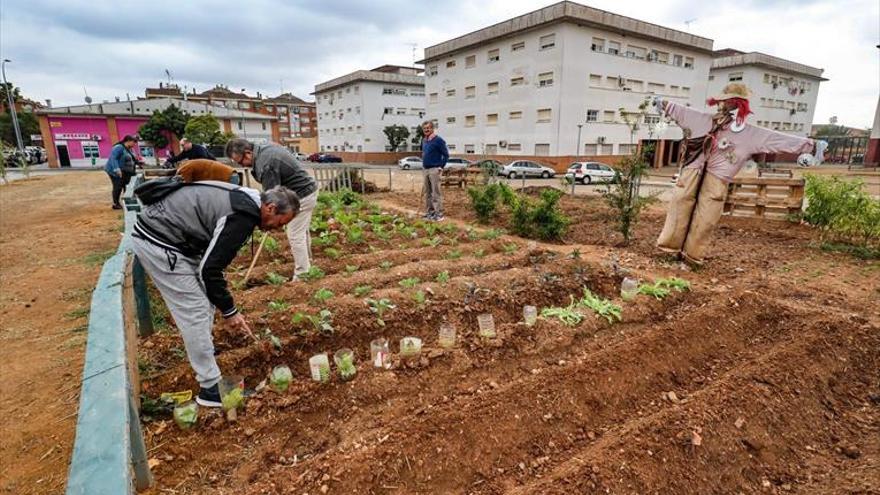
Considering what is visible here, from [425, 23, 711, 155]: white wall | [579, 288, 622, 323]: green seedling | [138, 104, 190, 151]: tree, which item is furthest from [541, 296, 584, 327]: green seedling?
[138, 104, 190, 151]: tree

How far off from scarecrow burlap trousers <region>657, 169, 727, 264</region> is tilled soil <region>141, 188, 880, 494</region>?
852mm

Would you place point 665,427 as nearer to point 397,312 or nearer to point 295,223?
point 397,312

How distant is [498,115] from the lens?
32625mm

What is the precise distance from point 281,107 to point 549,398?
88.5 metres

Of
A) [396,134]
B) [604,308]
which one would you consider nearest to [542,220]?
[604,308]

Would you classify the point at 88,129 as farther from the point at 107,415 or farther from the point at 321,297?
the point at 107,415

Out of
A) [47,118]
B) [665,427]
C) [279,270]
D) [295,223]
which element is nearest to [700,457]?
[665,427]

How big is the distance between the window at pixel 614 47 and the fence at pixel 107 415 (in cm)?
3310

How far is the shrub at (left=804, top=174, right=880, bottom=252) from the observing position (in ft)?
20.5

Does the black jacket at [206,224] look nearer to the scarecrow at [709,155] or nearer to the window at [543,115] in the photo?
the scarecrow at [709,155]

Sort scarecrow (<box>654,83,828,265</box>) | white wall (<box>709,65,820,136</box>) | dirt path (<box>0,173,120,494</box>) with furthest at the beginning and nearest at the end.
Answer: white wall (<box>709,65,820,136</box>), scarecrow (<box>654,83,828,265</box>), dirt path (<box>0,173,120,494</box>)

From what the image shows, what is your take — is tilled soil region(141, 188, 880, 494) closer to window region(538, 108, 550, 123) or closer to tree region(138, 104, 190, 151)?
window region(538, 108, 550, 123)

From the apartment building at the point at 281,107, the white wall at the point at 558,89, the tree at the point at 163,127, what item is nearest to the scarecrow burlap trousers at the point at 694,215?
the white wall at the point at 558,89

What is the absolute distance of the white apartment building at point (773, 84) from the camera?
129 ft
